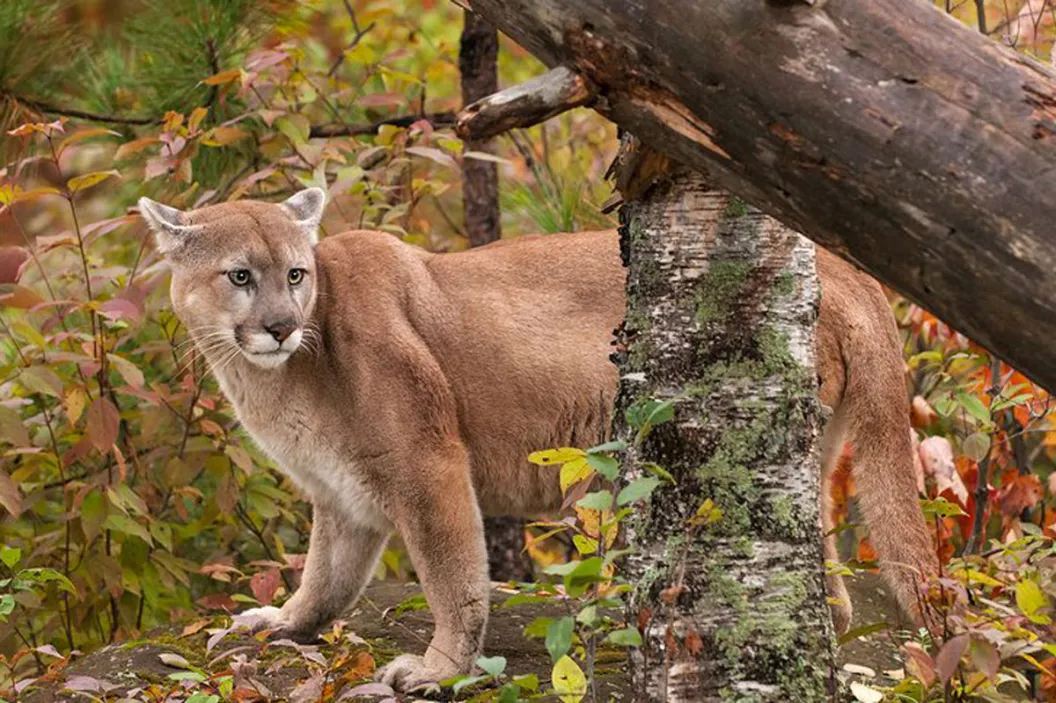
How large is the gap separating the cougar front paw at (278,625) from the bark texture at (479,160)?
7.21ft

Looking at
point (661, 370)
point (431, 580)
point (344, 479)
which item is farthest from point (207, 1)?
point (661, 370)

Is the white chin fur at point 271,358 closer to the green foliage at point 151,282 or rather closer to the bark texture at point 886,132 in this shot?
the green foliage at point 151,282

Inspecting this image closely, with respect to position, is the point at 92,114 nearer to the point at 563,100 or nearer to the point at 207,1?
the point at 207,1

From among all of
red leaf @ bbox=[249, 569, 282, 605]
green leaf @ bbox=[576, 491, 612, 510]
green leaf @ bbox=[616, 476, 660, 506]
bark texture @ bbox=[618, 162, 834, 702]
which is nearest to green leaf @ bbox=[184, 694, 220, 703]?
red leaf @ bbox=[249, 569, 282, 605]

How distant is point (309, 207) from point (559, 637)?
266cm

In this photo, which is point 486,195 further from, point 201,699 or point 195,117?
point 201,699

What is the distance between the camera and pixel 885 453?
174 inches

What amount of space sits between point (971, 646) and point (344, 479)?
2.13 metres

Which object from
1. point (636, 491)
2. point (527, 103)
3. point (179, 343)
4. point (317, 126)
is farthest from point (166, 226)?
point (636, 491)

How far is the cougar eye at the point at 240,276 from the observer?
473cm

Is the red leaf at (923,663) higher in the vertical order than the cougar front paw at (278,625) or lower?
higher

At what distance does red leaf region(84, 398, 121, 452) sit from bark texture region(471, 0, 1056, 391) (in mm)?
2650

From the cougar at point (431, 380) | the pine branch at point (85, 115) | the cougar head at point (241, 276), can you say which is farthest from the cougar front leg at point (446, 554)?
the pine branch at point (85, 115)

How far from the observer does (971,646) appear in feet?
10.4
